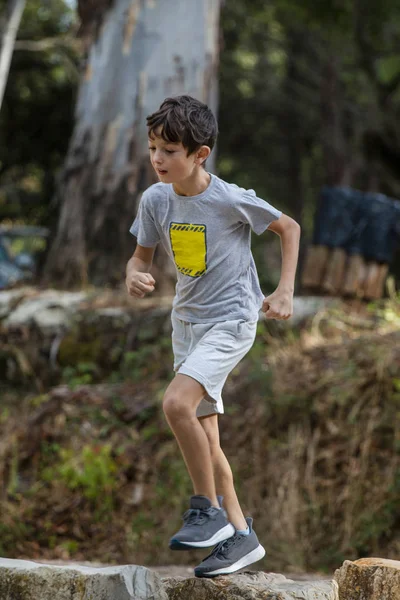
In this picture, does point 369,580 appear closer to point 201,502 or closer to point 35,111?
point 201,502

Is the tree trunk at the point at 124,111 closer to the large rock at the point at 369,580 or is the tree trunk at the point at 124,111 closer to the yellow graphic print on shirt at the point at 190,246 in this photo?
the yellow graphic print on shirt at the point at 190,246

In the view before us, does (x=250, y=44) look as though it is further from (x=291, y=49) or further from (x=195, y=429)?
(x=195, y=429)

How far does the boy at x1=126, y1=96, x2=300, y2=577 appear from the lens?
344 centimetres

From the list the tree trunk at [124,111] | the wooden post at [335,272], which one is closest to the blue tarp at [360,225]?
the wooden post at [335,272]

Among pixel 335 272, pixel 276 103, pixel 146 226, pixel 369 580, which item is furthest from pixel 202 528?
pixel 276 103

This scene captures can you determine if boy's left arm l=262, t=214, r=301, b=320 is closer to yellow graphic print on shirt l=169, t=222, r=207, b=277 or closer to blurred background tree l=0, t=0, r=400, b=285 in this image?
yellow graphic print on shirt l=169, t=222, r=207, b=277

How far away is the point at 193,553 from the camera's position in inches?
260

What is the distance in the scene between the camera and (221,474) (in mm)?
3779

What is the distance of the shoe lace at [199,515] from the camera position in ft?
11.6

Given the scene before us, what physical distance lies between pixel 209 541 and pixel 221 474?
35 cm

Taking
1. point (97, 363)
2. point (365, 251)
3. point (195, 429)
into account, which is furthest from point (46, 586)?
point (365, 251)

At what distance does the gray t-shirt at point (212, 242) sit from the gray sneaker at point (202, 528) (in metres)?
0.75

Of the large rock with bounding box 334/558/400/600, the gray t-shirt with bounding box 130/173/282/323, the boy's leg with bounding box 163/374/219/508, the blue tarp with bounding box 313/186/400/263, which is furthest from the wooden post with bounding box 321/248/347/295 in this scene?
the boy's leg with bounding box 163/374/219/508

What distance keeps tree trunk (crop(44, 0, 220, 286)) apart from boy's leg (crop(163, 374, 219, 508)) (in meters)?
5.27
